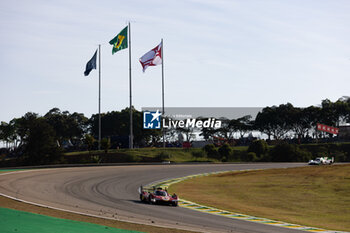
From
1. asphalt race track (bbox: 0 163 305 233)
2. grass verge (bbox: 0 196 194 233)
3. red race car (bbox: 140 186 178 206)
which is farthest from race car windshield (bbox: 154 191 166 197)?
grass verge (bbox: 0 196 194 233)

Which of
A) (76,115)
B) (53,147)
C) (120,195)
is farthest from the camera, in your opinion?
(76,115)

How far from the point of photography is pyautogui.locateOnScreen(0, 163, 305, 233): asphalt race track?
2156cm

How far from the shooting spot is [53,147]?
83.9 meters

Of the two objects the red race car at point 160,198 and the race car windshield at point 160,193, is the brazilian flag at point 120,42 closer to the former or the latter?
the red race car at point 160,198

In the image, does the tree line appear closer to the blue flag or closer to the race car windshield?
the blue flag

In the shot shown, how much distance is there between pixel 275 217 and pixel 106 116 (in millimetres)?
121633

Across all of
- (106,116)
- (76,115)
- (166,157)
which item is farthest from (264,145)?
(76,115)

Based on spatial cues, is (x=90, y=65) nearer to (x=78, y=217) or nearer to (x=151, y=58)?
Answer: (x=151, y=58)

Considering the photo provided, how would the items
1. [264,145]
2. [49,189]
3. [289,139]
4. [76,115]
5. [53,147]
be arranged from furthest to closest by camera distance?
[76,115] < [289,139] < [264,145] < [53,147] < [49,189]

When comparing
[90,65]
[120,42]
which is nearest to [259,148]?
[120,42]

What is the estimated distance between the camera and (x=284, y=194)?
124ft

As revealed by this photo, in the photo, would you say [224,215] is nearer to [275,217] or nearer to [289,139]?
[275,217]

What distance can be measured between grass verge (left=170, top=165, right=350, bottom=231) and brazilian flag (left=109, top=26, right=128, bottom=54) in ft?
96.6

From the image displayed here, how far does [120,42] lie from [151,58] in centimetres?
591
